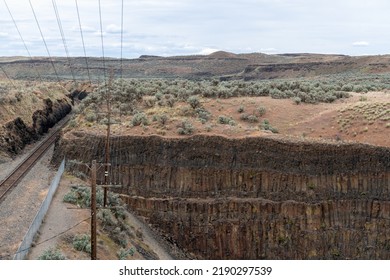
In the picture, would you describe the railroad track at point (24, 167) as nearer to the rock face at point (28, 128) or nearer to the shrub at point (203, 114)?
the rock face at point (28, 128)

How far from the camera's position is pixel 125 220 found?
1033 inches

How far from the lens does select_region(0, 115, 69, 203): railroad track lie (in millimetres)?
26539

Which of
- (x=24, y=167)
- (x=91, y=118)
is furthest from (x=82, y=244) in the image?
(x=91, y=118)

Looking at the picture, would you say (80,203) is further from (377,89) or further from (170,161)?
(377,89)

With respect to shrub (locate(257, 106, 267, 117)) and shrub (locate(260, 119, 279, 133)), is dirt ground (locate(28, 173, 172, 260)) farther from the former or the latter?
shrub (locate(257, 106, 267, 117))

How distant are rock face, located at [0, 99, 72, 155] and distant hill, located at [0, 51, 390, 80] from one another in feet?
151

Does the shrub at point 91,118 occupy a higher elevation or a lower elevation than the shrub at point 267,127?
higher

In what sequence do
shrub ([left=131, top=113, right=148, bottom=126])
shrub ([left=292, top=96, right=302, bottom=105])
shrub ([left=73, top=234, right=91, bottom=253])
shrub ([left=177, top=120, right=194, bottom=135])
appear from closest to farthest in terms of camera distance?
shrub ([left=73, top=234, right=91, bottom=253])
shrub ([left=177, top=120, right=194, bottom=135])
shrub ([left=131, top=113, right=148, bottom=126])
shrub ([left=292, top=96, right=302, bottom=105])

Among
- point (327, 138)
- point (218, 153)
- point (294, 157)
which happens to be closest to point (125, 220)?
point (218, 153)


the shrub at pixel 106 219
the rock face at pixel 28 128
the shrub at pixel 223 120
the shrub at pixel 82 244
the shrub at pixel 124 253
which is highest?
the shrub at pixel 223 120

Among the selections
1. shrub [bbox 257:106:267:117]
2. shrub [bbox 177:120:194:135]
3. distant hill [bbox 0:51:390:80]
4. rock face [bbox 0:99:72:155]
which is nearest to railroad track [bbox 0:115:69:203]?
rock face [bbox 0:99:72:155]

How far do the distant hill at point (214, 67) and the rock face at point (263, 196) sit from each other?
6965 centimetres

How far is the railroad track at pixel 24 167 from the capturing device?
87.1 ft

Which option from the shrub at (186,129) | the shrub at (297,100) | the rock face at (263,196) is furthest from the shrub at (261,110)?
the rock face at (263,196)
